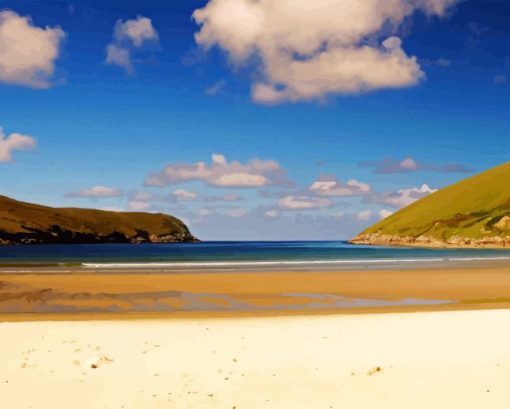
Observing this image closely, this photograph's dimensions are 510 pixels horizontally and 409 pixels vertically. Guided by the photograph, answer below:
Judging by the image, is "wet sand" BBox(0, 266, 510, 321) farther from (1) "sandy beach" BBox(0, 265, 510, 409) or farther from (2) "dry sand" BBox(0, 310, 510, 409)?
(2) "dry sand" BBox(0, 310, 510, 409)

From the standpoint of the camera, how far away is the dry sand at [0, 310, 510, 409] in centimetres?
1163

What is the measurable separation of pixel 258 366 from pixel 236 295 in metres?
22.3

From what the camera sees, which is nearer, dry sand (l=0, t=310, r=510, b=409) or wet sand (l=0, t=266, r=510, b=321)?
dry sand (l=0, t=310, r=510, b=409)

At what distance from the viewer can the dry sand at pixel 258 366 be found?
1163 cm

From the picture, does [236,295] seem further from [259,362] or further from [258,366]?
[258,366]

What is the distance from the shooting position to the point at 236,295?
3591 centimetres

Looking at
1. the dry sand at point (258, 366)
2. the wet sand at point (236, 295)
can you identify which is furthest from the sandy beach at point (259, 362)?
the wet sand at point (236, 295)

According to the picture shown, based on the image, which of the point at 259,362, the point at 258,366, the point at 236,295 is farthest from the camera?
the point at 236,295

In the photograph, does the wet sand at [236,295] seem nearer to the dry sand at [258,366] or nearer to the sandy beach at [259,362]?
the sandy beach at [259,362]

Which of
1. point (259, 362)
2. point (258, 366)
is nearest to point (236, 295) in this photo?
point (259, 362)

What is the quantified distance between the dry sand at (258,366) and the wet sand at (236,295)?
901 centimetres

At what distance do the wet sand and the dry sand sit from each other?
9.01 metres

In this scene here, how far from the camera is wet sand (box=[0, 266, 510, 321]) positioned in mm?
28141

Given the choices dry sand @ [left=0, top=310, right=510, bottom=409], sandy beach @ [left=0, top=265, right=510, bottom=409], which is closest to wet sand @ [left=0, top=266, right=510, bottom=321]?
sandy beach @ [left=0, top=265, right=510, bottom=409]
